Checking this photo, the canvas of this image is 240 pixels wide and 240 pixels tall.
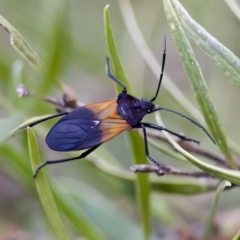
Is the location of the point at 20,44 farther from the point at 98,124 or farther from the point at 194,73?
the point at 98,124

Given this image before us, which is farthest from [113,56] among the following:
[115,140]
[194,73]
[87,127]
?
[115,140]

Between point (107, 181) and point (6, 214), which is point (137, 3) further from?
point (6, 214)

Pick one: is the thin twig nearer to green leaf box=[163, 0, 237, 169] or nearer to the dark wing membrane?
green leaf box=[163, 0, 237, 169]

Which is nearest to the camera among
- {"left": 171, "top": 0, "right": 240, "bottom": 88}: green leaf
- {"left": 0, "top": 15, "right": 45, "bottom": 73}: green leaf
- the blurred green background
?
{"left": 171, "top": 0, "right": 240, "bottom": 88}: green leaf

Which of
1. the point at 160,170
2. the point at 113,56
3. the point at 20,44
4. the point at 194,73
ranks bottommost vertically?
the point at 160,170

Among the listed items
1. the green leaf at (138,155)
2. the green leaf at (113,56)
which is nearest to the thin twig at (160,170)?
the green leaf at (138,155)

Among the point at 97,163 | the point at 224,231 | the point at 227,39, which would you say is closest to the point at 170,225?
the point at 224,231

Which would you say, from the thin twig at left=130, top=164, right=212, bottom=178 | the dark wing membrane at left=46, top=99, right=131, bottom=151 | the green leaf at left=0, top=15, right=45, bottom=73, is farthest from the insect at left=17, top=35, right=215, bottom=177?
the green leaf at left=0, top=15, right=45, bottom=73
